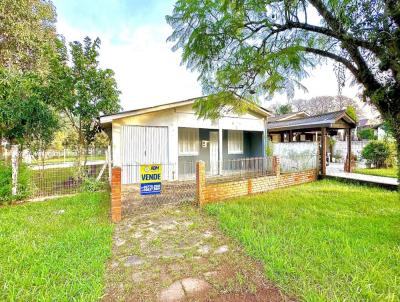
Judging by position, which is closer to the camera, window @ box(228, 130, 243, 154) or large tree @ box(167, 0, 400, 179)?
large tree @ box(167, 0, 400, 179)

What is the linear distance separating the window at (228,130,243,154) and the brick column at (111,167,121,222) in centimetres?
826

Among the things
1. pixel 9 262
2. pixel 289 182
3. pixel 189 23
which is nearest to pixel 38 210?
pixel 9 262

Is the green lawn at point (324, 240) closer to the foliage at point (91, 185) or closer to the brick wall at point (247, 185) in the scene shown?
the brick wall at point (247, 185)

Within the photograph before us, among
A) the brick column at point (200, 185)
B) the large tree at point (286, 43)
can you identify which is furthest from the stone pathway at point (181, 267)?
the large tree at point (286, 43)

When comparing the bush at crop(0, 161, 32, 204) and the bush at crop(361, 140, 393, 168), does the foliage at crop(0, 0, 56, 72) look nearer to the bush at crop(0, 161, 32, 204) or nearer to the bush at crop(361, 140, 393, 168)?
the bush at crop(0, 161, 32, 204)

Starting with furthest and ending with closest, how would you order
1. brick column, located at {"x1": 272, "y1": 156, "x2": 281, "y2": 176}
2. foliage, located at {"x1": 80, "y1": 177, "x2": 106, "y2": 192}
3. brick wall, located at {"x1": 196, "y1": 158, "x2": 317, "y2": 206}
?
brick column, located at {"x1": 272, "y1": 156, "x2": 281, "y2": 176}, foliage, located at {"x1": 80, "y1": 177, "x2": 106, "y2": 192}, brick wall, located at {"x1": 196, "y1": 158, "x2": 317, "y2": 206}

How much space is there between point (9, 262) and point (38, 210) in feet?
9.76

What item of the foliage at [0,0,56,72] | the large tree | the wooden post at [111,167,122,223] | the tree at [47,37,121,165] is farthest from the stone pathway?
the foliage at [0,0,56,72]

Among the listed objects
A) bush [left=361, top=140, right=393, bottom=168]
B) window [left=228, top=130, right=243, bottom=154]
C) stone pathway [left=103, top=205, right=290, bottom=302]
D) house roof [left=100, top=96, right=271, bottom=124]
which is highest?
house roof [left=100, top=96, right=271, bottom=124]

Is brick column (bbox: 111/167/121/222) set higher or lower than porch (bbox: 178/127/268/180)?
lower

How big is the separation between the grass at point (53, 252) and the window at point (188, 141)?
5.52 metres

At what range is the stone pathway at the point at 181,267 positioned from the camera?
253cm

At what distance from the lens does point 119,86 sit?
1010cm

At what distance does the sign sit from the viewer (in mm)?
5461
